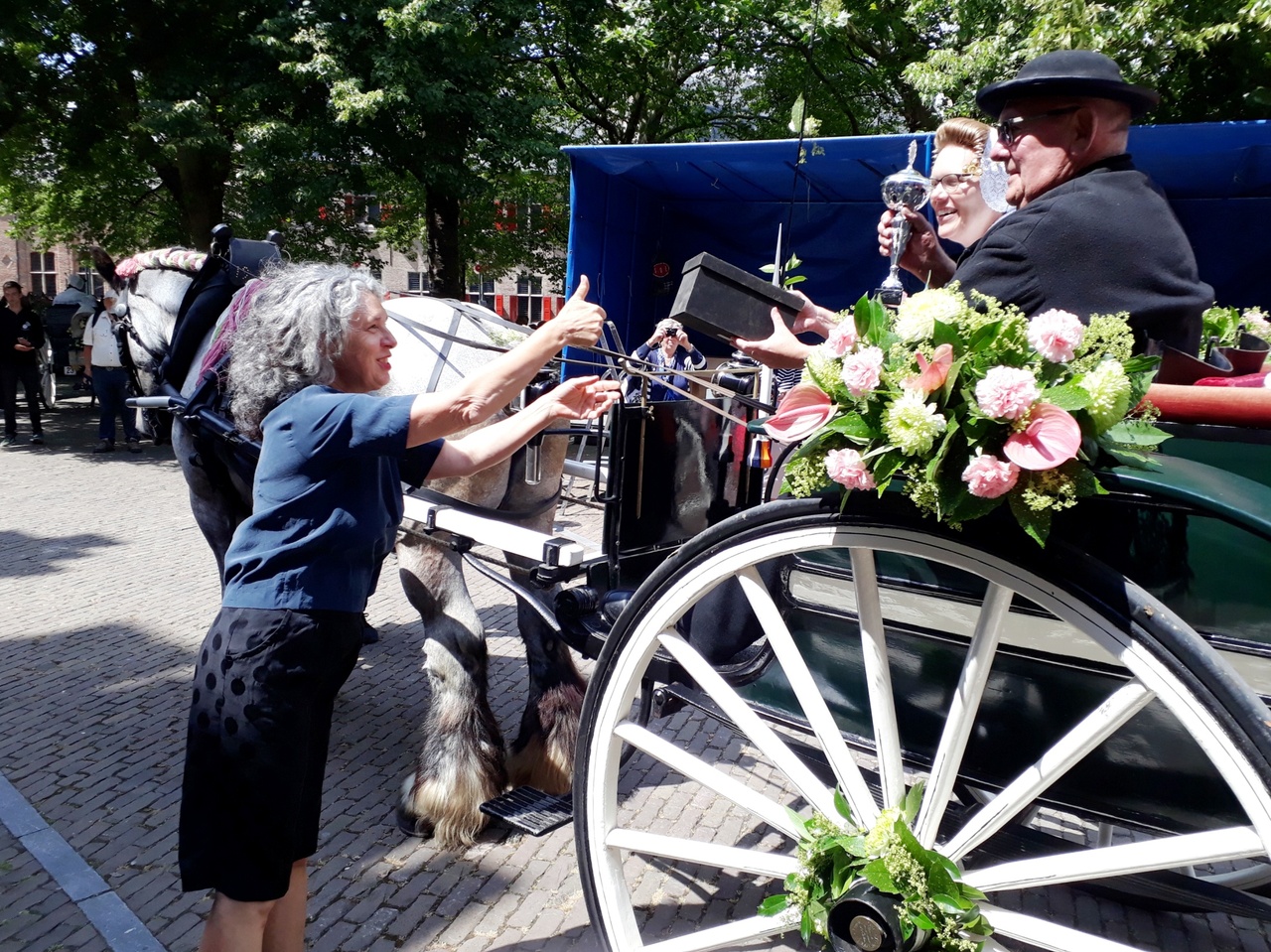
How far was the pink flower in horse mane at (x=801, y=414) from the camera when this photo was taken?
1.65m

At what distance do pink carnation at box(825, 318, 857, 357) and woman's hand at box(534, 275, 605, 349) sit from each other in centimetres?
62

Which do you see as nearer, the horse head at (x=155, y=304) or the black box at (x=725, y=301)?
the black box at (x=725, y=301)

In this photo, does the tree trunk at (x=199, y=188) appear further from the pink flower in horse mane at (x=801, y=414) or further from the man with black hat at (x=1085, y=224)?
the pink flower in horse mane at (x=801, y=414)

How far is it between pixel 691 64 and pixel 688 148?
8.23 meters

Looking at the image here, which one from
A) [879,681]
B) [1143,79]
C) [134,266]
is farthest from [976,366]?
[1143,79]

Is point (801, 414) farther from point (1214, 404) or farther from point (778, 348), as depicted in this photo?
point (1214, 404)

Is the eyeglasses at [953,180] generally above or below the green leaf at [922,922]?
above

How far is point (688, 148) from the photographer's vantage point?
7.49 metres

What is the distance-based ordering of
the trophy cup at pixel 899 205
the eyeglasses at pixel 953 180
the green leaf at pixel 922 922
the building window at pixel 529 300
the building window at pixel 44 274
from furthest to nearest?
Result: the building window at pixel 44 274, the building window at pixel 529 300, the eyeglasses at pixel 953 180, the trophy cup at pixel 899 205, the green leaf at pixel 922 922

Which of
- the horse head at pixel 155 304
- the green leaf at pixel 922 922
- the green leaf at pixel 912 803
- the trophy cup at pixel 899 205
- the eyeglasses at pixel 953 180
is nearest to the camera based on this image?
the green leaf at pixel 922 922

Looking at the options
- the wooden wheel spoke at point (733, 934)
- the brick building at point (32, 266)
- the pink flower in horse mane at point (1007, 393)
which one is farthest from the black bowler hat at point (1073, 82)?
the brick building at point (32, 266)

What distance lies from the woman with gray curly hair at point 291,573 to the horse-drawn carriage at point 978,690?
0.57 meters

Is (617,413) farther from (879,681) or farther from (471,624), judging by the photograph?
(879,681)

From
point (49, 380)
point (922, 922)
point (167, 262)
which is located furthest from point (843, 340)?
point (49, 380)
